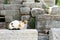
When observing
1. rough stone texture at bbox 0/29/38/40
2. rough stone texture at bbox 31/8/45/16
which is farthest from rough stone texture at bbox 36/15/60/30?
rough stone texture at bbox 0/29/38/40

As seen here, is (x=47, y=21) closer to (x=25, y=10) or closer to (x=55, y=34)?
(x=25, y=10)

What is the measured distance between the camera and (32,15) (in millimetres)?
4691

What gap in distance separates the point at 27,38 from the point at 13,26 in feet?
2.76

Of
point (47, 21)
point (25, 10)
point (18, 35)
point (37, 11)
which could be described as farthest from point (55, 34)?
point (25, 10)

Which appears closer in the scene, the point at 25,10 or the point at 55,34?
the point at 55,34

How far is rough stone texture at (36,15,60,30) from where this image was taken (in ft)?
14.7

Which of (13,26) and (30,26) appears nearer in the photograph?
(13,26)

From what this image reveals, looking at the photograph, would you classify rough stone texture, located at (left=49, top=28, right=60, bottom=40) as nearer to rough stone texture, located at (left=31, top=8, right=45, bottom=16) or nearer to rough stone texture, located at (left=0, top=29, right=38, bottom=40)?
rough stone texture, located at (left=0, top=29, right=38, bottom=40)

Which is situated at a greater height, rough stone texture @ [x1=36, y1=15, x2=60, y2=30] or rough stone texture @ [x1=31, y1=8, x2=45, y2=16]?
rough stone texture @ [x1=31, y1=8, x2=45, y2=16]

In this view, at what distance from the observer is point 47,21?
451cm

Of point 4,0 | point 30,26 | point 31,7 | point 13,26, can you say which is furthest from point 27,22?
point 4,0

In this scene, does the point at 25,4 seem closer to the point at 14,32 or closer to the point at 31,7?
the point at 31,7

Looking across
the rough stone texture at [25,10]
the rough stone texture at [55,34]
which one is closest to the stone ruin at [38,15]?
the rough stone texture at [25,10]

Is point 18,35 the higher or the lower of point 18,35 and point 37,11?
the lower
